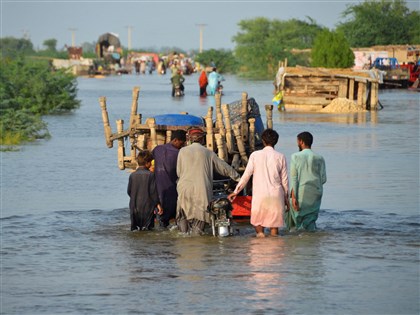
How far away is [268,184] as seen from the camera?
11.5 meters

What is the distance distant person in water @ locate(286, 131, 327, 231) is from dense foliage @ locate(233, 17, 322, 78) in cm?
6209

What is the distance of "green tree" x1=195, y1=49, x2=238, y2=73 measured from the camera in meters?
95.1

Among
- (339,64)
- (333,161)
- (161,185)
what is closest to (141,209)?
(161,185)

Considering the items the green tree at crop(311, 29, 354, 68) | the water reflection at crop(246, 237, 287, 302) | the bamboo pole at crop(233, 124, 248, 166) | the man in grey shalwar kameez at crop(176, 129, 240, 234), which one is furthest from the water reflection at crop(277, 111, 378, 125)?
the water reflection at crop(246, 237, 287, 302)

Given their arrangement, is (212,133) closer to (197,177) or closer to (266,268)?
(197,177)

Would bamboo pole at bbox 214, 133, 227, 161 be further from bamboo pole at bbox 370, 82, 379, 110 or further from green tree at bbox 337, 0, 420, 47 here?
green tree at bbox 337, 0, 420, 47

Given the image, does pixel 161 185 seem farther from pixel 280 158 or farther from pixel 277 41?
pixel 277 41

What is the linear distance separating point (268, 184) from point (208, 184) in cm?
68

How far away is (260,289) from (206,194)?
2.52 metres

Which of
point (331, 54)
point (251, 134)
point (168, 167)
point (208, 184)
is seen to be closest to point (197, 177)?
point (208, 184)

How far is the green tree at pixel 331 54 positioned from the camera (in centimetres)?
4719

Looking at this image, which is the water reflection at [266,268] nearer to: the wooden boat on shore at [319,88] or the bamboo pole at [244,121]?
the bamboo pole at [244,121]

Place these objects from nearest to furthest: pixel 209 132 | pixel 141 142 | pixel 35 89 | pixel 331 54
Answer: pixel 209 132 → pixel 141 142 → pixel 35 89 → pixel 331 54

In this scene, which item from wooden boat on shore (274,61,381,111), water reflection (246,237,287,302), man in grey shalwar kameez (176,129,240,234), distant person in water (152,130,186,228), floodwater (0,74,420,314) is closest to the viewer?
floodwater (0,74,420,314)
